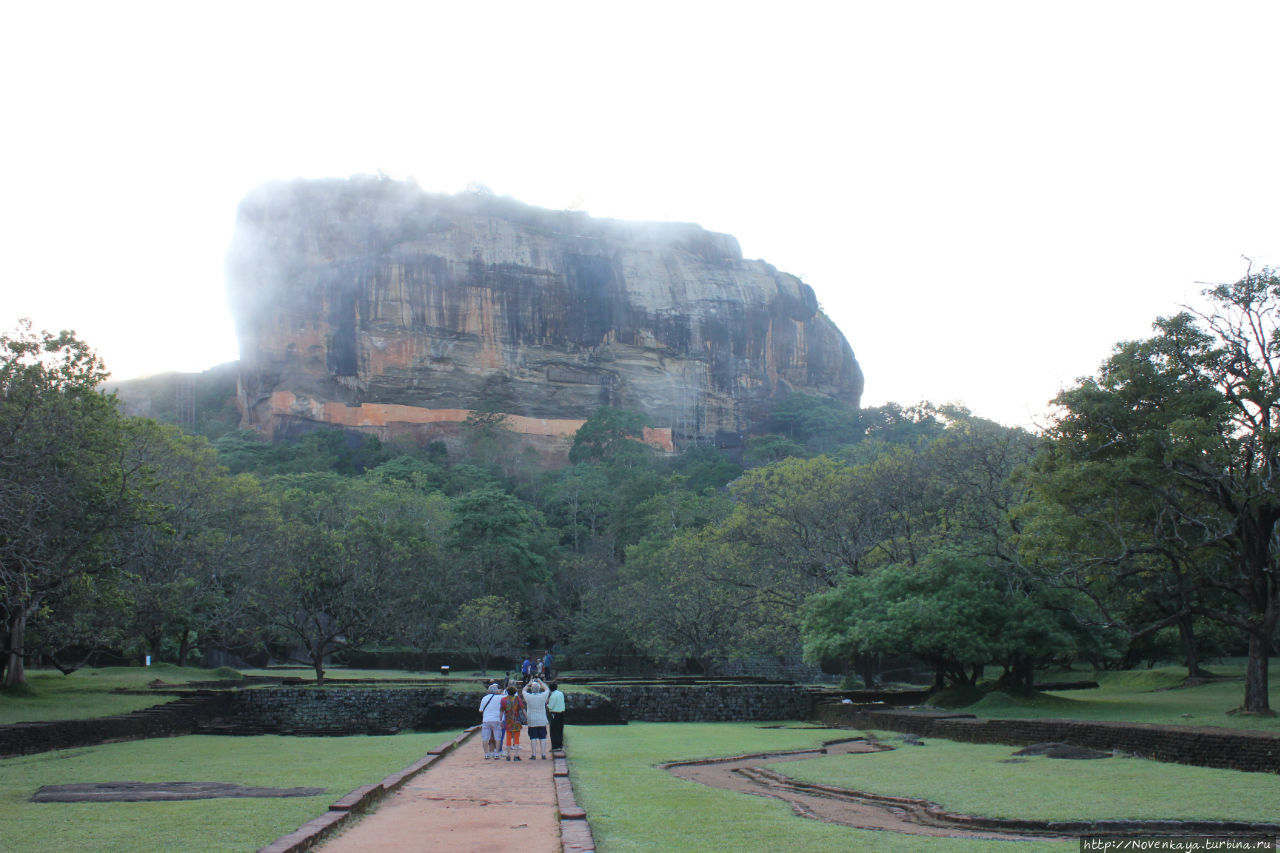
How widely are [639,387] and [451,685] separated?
207 feet

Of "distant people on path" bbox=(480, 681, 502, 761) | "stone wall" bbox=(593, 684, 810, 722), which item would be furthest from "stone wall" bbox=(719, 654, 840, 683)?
"distant people on path" bbox=(480, 681, 502, 761)

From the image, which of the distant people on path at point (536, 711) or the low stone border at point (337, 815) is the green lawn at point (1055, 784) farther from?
the low stone border at point (337, 815)

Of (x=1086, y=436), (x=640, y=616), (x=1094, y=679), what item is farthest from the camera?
(x=640, y=616)

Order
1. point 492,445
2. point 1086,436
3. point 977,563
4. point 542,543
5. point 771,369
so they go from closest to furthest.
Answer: point 1086,436 < point 977,563 < point 542,543 < point 492,445 < point 771,369

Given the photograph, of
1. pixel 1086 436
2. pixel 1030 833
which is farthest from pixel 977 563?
pixel 1030 833

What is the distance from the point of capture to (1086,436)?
17.2m

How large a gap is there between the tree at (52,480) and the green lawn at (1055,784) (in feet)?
43.6

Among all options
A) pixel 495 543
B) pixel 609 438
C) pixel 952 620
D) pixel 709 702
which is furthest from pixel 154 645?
pixel 609 438

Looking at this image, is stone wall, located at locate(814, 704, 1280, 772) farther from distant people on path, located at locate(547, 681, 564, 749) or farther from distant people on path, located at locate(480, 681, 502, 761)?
distant people on path, located at locate(480, 681, 502, 761)

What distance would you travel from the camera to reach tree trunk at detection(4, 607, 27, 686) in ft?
66.4

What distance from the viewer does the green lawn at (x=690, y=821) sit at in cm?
679

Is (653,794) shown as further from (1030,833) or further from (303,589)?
(303,589)

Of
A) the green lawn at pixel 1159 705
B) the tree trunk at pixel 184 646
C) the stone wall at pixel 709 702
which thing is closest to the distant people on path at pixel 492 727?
the green lawn at pixel 1159 705

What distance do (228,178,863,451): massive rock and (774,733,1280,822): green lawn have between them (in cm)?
6967
